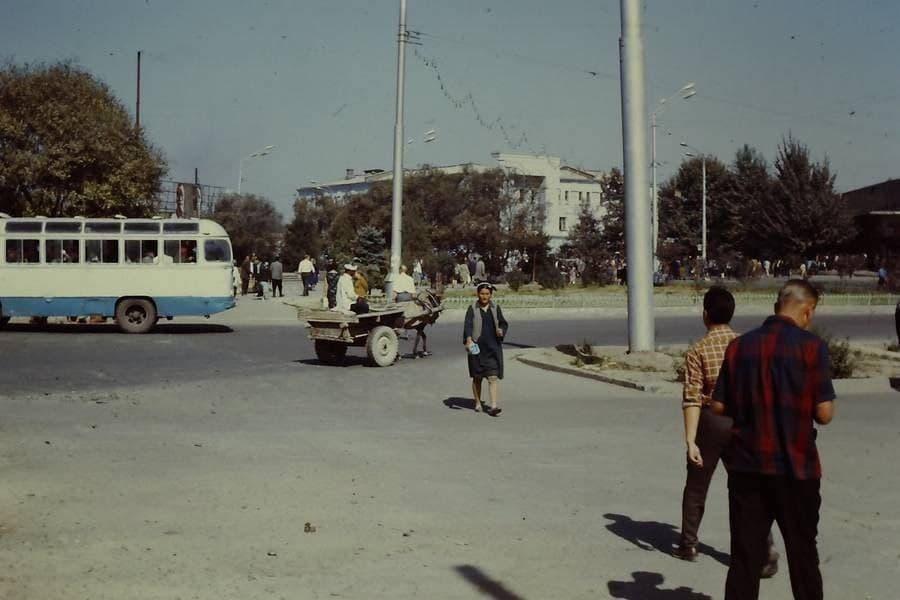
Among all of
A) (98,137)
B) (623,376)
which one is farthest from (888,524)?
(98,137)

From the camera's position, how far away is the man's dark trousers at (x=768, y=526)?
4.81 meters

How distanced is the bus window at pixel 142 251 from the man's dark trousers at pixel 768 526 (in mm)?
25271

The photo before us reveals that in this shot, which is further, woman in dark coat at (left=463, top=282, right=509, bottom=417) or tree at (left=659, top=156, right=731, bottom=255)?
tree at (left=659, top=156, right=731, bottom=255)

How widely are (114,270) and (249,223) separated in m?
62.1

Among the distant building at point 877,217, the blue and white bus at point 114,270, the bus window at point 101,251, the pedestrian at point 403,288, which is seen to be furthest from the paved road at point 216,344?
the distant building at point 877,217

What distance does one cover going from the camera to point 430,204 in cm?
8656

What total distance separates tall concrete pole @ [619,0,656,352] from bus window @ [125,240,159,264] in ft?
46.7

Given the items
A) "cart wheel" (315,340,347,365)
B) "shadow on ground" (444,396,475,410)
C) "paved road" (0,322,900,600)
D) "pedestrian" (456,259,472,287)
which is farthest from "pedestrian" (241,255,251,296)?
"shadow on ground" (444,396,475,410)

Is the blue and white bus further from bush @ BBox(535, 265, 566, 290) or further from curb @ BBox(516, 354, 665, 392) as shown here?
bush @ BBox(535, 265, 566, 290)

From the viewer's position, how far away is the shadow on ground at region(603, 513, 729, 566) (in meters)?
6.99

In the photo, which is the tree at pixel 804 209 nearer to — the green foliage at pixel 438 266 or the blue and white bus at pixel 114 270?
the green foliage at pixel 438 266

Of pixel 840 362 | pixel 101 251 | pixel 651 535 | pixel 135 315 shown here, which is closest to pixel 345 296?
pixel 840 362

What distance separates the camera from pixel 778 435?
4801mm

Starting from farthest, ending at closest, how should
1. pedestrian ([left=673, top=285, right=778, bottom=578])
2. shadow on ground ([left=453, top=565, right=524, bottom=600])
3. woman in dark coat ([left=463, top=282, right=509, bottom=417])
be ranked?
woman in dark coat ([left=463, top=282, right=509, bottom=417])
pedestrian ([left=673, top=285, right=778, bottom=578])
shadow on ground ([left=453, top=565, right=524, bottom=600])
